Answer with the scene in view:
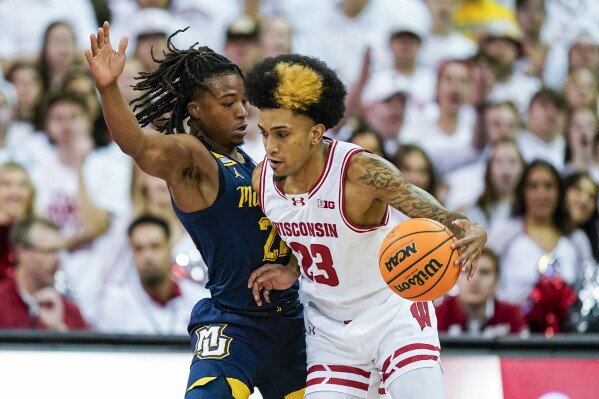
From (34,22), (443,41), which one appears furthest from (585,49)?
(34,22)

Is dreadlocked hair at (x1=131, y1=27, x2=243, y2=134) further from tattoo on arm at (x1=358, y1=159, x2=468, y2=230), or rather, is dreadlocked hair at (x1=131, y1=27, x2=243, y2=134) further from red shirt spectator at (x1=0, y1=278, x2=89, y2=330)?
red shirt spectator at (x1=0, y1=278, x2=89, y2=330)

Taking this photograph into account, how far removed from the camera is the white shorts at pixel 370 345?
157 inches

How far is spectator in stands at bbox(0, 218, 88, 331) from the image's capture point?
6.90 m

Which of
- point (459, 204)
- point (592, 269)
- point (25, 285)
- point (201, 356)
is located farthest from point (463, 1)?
point (201, 356)

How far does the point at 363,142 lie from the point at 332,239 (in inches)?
132

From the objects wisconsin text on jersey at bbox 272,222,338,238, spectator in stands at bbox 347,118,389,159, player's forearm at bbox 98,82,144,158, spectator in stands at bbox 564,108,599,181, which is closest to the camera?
player's forearm at bbox 98,82,144,158

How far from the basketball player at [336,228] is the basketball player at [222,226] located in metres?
0.13

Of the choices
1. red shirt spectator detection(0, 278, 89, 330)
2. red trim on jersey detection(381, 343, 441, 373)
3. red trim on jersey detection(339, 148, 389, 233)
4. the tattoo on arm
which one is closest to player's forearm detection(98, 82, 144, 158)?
red trim on jersey detection(339, 148, 389, 233)

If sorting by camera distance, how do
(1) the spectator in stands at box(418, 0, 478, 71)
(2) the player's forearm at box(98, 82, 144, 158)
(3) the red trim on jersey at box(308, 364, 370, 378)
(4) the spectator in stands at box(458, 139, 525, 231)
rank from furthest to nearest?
(1) the spectator in stands at box(418, 0, 478, 71) → (4) the spectator in stands at box(458, 139, 525, 231) → (3) the red trim on jersey at box(308, 364, 370, 378) → (2) the player's forearm at box(98, 82, 144, 158)

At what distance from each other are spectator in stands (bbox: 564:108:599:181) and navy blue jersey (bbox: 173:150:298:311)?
3941mm

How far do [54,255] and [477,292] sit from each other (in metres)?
3.14

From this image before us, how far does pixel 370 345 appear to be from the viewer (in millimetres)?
4090

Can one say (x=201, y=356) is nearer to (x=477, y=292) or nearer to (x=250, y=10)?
(x=477, y=292)

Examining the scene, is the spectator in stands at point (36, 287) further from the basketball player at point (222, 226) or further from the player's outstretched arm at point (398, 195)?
the player's outstretched arm at point (398, 195)
